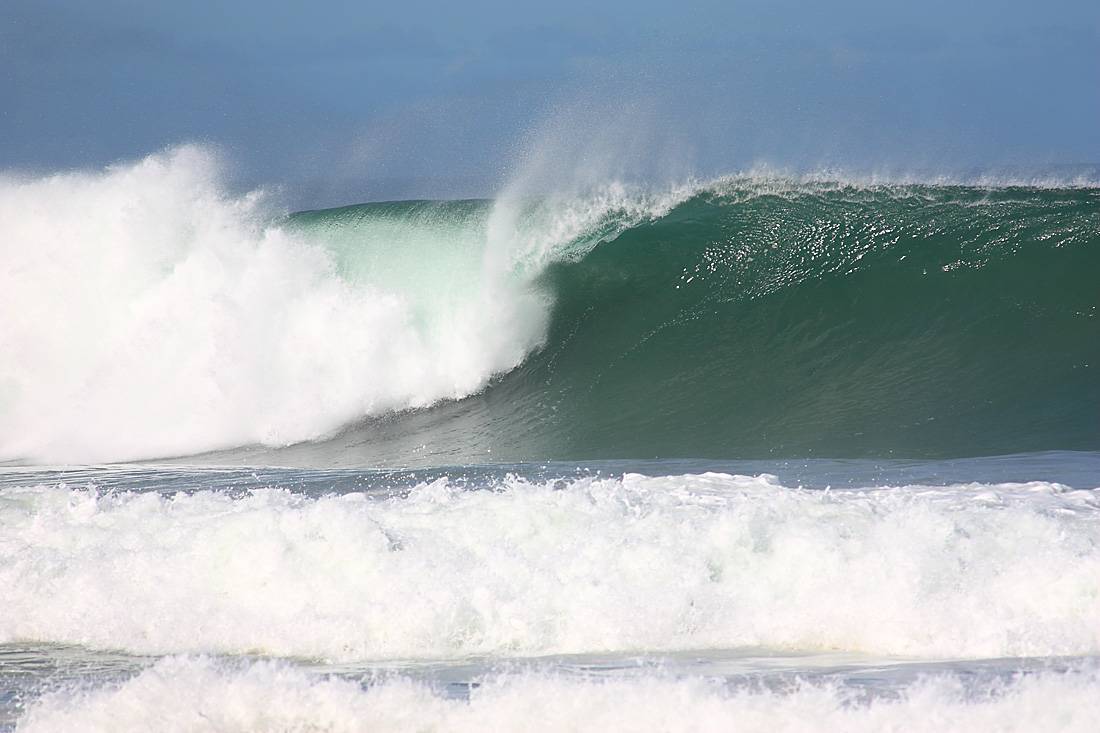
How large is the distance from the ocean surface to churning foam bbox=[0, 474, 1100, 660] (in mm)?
16

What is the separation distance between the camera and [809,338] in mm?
8305

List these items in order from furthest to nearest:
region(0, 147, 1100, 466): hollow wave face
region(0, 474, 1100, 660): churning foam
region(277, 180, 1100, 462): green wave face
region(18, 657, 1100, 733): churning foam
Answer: region(0, 147, 1100, 466): hollow wave face, region(277, 180, 1100, 462): green wave face, region(0, 474, 1100, 660): churning foam, region(18, 657, 1100, 733): churning foam

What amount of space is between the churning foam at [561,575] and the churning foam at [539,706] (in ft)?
2.57

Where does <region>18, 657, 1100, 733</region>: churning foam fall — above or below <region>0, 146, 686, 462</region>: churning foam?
below

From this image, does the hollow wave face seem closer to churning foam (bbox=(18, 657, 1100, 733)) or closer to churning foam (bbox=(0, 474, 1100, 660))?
churning foam (bbox=(0, 474, 1100, 660))

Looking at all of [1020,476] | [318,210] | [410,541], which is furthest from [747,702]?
[318,210]

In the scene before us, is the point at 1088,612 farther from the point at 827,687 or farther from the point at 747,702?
the point at 747,702

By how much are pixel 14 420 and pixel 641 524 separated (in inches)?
322

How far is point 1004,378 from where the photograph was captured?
734 centimetres

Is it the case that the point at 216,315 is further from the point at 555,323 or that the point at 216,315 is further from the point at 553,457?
the point at 553,457

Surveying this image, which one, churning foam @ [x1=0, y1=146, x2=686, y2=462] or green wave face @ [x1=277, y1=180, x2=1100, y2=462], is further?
churning foam @ [x1=0, y1=146, x2=686, y2=462]

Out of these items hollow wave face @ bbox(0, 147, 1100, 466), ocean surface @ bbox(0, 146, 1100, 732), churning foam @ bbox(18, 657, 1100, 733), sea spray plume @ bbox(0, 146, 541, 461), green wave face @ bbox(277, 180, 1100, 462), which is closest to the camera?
churning foam @ bbox(18, 657, 1100, 733)

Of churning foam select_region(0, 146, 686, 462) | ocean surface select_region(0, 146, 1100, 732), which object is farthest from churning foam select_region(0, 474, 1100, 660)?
churning foam select_region(0, 146, 686, 462)

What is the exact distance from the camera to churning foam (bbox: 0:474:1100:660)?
10.5ft
